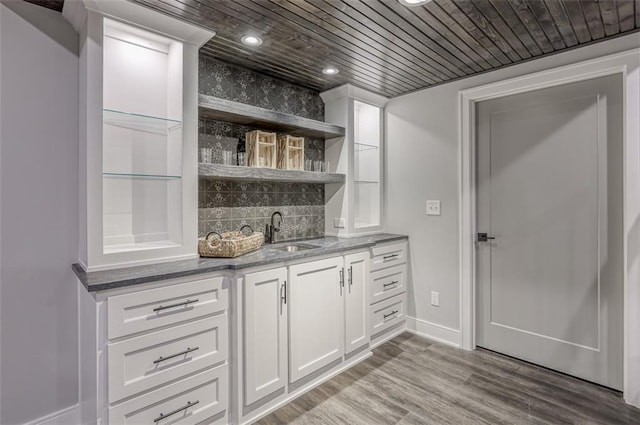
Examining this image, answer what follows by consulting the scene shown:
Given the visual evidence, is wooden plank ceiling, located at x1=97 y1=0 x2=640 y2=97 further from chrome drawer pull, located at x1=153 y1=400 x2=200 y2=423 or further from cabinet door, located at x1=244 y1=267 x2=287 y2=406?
chrome drawer pull, located at x1=153 y1=400 x2=200 y2=423

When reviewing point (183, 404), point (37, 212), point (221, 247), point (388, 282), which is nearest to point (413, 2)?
point (221, 247)

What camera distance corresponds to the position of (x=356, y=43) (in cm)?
224

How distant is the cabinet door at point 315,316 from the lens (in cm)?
222

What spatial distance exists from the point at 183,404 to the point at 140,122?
164 cm

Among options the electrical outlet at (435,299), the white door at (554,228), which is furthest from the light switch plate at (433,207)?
the electrical outlet at (435,299)

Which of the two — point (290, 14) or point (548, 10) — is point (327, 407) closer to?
point (290, 14)

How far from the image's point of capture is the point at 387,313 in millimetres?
3090

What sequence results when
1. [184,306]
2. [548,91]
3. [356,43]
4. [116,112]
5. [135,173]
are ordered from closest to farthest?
[184,306] < [116,112] < [135,173] < [356,43] < [548,91]

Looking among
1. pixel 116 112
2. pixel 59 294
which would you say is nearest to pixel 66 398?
pixel 59 294

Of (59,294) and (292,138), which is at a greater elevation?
(292,138)

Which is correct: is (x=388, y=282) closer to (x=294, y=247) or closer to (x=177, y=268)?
(x=294, y=247)

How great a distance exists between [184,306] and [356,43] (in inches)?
77.3

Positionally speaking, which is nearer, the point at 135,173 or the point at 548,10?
the point at 548,10

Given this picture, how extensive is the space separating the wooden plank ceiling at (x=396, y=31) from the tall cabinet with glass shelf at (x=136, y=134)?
0.73ft
